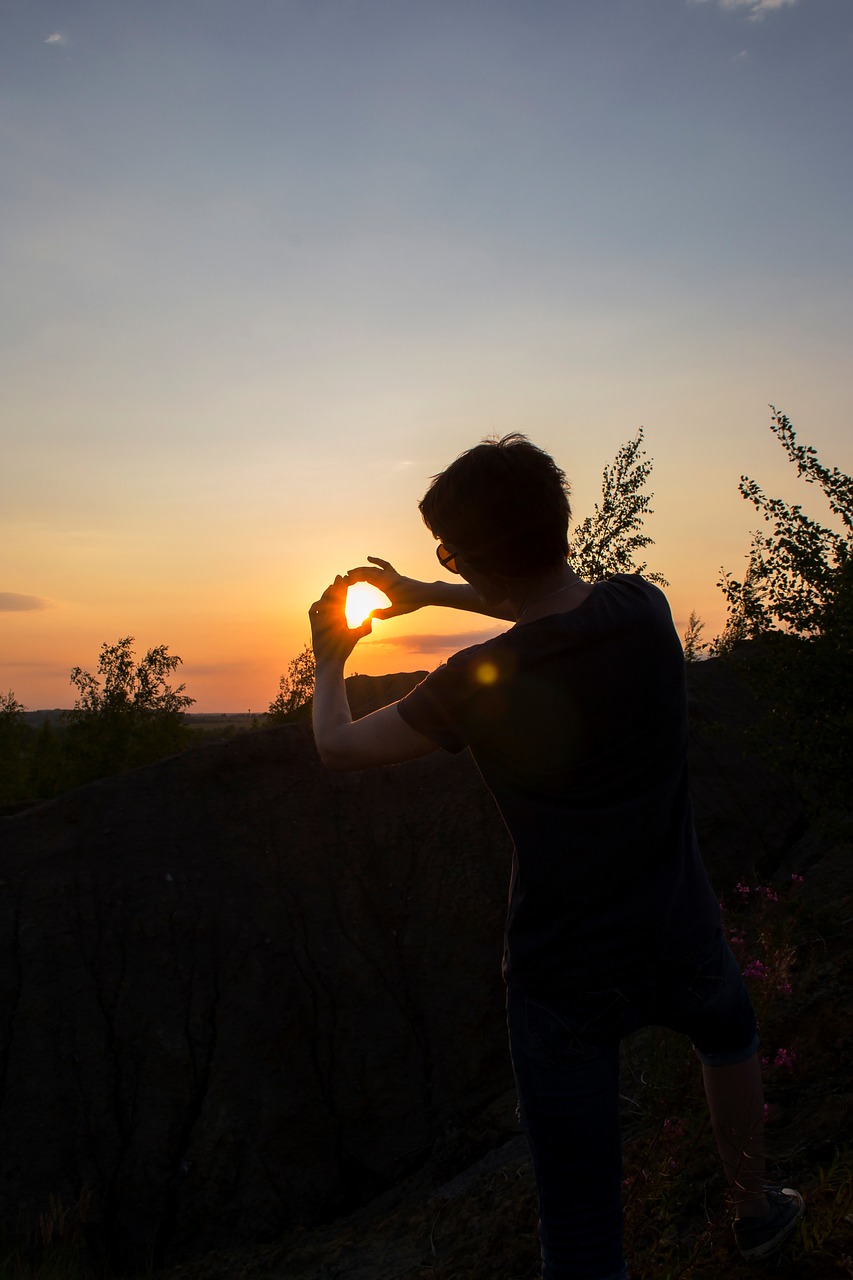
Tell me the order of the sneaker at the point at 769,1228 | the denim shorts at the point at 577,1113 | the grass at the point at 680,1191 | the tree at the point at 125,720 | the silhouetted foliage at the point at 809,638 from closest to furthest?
the denim shorts at the point at 577,1113 < the sneaker at the point at 769,1228 < the grass at the point at 680,1191 < the silhouetted foliage at the point at 809,638 < the tree at the point at 125,720

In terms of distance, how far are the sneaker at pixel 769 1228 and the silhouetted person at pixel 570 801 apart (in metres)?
0.79

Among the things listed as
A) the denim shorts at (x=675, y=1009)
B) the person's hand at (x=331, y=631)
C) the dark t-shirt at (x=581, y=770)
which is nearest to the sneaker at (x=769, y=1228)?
the denim shorts at (x=675, y=1009)

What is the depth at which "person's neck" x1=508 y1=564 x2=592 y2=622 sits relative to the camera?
2.15 metres

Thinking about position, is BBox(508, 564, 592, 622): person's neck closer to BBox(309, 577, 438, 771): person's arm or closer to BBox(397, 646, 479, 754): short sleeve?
BBox(397, 646, 479, 754): short sleeve

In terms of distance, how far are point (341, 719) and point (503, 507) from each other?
0.62 metres

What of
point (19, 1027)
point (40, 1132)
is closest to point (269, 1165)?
point (40, 1132)

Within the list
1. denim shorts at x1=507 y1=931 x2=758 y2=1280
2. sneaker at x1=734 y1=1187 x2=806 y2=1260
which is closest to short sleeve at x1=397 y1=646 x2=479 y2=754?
denim shorts at x1=507 y1=931 x2=758 y2=1280

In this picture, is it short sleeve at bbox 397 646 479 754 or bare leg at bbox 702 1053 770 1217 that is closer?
short sleeve at bbox 397 646 479 754

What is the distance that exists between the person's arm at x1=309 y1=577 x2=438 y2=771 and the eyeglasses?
1.10ft

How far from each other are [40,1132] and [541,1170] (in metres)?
4.72

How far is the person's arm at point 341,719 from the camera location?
2.11m

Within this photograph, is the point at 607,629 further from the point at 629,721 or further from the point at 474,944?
the point at 474,944

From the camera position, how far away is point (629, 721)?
6.70 ft

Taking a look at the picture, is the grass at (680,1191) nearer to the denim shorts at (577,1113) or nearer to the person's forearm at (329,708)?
the denim shorts at (577,1113)
